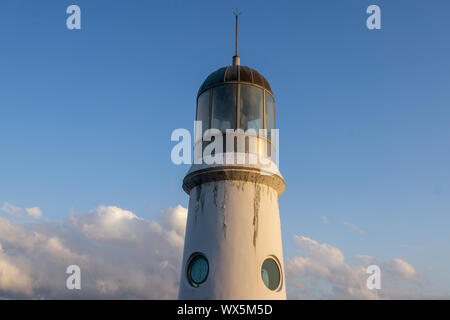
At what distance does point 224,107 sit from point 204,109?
796mm

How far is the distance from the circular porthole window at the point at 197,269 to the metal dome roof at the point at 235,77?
4.95m

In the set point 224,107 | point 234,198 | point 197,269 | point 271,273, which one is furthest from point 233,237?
point 224,107

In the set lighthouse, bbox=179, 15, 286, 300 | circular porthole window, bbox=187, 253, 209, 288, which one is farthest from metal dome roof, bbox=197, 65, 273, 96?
circular porthole window, bbox=187, 253, 209, 288

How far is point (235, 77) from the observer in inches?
494

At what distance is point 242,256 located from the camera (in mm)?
10836

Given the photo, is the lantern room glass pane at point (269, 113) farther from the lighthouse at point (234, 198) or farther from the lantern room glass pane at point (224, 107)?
the lantern room glass pane at point (224, 107)

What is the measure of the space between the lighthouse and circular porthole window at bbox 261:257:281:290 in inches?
1.0

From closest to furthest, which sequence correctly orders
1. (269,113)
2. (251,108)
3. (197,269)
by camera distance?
1. (197,269)
2. (251,108)
3. (269,113)

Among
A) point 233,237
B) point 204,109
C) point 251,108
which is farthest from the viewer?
point 204,109

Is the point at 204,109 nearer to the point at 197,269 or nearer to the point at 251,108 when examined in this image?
the point at 251,108

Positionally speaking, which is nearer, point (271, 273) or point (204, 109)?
point (271, 273)
